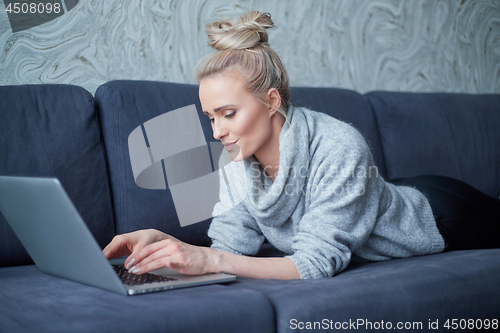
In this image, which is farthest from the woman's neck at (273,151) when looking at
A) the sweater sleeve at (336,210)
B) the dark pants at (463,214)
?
the dark pants at (463,214)

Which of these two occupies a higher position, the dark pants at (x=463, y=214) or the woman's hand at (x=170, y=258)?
the woman's hand at (x=170, y=258)

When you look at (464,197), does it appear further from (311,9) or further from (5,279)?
(5,279)

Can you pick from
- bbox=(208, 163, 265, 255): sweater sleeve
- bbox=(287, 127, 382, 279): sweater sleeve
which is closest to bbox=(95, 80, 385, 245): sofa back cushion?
bbox=(208, 163, 265, 255): sweater sleeve

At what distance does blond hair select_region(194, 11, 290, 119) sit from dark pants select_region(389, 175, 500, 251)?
2.06ft

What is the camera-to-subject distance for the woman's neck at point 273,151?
1.25 meters

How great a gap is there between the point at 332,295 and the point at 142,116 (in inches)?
32.8

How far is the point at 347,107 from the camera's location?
1.84m

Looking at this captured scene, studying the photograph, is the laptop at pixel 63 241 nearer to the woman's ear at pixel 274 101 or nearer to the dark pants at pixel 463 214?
the woman's ear at pixel 274 101

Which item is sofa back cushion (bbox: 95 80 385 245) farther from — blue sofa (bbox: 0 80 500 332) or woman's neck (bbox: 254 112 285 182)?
woman's neck (bbox: 254 112 285 182)

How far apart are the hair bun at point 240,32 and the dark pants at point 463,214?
2.51 ft

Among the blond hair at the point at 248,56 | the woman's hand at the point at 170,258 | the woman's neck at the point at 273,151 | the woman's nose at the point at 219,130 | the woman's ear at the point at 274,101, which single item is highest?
the blond hair at the point at 248,56

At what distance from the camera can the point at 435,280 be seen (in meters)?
1.02

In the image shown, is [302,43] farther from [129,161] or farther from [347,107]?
[129,161]

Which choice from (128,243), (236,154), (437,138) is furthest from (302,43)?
(128,243)
